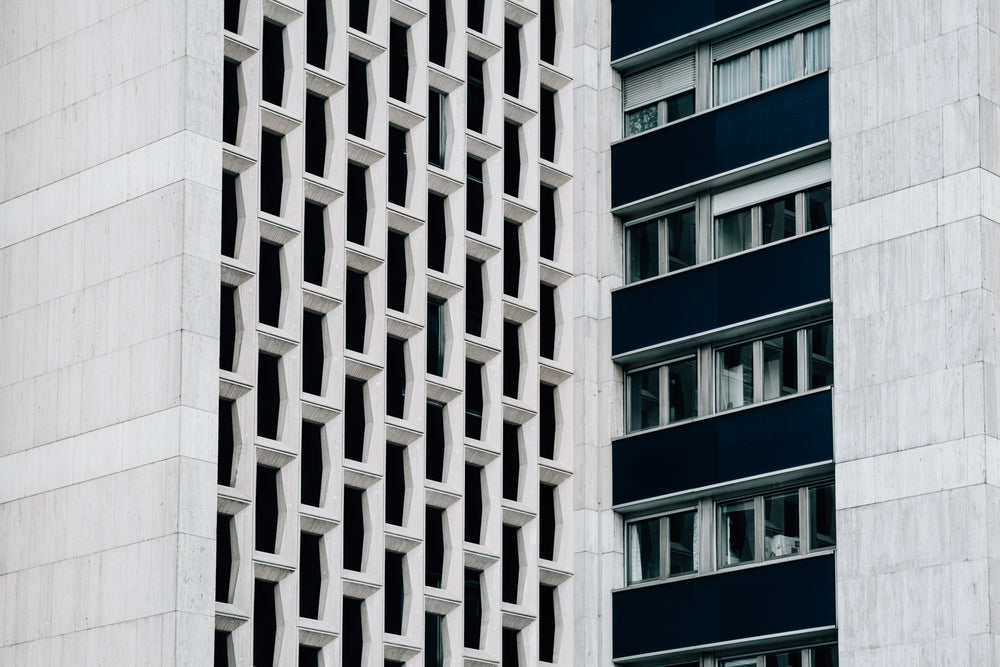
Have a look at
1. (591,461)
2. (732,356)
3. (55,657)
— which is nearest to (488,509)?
(591,461)

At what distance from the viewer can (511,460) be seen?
4844cm

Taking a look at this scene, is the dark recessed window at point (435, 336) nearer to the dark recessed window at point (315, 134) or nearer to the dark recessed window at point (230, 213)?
the dark recessed window at point (315, 134)

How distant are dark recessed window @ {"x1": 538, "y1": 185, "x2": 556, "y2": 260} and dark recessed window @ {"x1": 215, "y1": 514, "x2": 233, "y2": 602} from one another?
492 inches

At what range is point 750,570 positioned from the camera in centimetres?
4625

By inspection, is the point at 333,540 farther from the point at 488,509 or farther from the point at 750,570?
the point at 750,570

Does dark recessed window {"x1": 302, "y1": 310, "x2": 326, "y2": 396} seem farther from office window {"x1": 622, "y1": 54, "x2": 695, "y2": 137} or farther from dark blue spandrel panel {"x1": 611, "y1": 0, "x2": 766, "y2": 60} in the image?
dark blue spandrel panel {"x1": 611, "y1": 0, "x2": 766, "y2": 60}

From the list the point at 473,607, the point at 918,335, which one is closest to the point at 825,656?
the point at 918,335

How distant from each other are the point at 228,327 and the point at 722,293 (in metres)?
12.0

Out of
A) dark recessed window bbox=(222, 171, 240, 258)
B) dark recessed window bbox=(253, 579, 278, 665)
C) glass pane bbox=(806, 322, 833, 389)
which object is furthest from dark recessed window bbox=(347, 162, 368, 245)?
glass pane bbox=(806, 322, 833, 389)

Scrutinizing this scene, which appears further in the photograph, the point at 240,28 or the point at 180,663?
the point at 240,28

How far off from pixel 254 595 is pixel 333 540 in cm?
221

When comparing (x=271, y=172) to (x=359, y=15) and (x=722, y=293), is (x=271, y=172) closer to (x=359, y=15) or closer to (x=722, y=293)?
(x=359, y=15)

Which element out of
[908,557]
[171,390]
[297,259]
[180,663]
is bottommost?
[180,663]

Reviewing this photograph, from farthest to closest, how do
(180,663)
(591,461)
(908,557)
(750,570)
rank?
(591,461) → (750,570) → (908,557) → (180,663)
